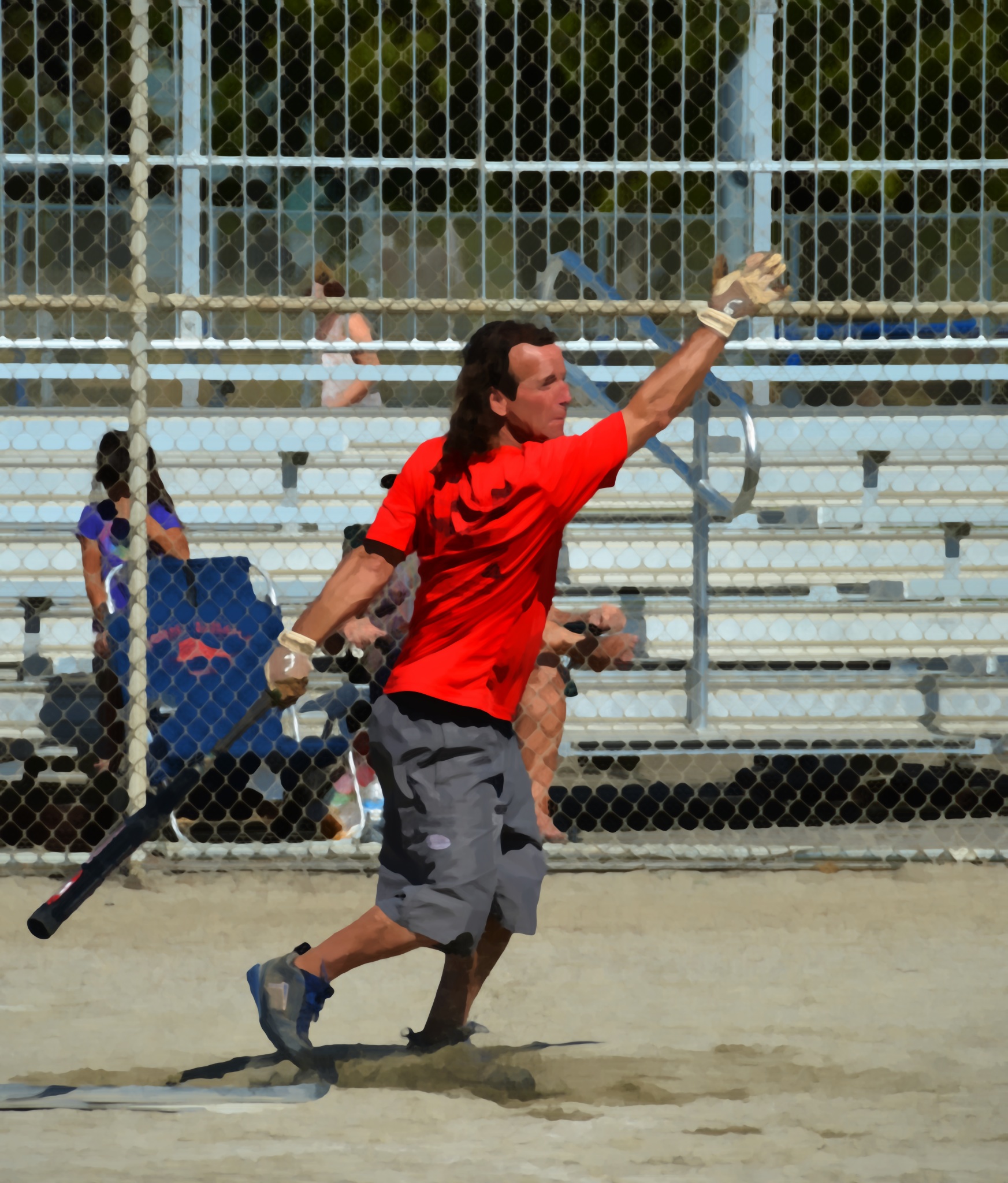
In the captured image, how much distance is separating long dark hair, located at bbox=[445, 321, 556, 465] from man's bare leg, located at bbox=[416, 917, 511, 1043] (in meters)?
1.03

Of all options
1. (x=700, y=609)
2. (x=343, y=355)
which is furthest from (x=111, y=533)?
(x=343, y=355)

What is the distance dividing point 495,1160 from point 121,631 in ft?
11.7

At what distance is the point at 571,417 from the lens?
9688 millimetres

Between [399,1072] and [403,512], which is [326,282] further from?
[399,1072]

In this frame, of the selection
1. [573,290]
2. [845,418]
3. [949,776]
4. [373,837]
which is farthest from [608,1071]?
[573,290]

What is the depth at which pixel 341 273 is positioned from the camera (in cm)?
1044

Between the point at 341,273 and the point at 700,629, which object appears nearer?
the point at 700,629

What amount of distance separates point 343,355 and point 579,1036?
7287mm

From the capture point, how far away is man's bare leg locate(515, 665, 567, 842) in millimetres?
6328

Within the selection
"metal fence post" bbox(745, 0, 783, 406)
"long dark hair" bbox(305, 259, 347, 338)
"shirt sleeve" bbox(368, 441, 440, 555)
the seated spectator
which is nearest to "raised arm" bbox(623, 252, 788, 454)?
"shirt sleeve" bbox(368, 441, 440, 555)

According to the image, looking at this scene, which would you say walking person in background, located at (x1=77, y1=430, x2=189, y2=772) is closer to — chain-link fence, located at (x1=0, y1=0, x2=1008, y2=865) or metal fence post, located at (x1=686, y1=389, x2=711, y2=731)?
chain-link fence, located at (x1=0, y1=0, x2=1008, y2=865)

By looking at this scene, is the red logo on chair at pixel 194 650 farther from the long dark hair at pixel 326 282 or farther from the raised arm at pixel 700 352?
the long dark hair at pixel 326 282

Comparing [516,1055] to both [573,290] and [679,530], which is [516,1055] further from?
[573,290]

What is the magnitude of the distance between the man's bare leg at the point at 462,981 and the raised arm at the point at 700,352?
1110 millimetres
